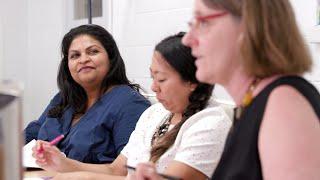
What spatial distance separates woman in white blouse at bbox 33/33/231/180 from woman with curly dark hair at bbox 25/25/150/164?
230 millimetres

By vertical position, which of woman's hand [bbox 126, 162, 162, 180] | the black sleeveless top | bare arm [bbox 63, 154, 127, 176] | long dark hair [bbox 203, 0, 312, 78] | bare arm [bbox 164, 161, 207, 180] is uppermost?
long dark hair [bbox 203, 0, 312, 78]

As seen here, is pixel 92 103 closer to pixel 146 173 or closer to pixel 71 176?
pixel 71 176

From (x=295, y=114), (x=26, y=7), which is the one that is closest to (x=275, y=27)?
(x=295, y=114)

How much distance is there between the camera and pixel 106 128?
1962 mm

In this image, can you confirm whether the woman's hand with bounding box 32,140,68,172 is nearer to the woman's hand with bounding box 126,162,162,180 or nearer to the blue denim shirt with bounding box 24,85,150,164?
the blue denim shirt with bounding box 24,85,150,164

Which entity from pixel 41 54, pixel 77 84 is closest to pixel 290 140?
pixel 77 84

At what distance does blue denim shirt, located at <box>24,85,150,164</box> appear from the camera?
6.35 ft

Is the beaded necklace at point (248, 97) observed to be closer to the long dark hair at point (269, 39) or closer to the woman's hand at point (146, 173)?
the long dark hair at point (269, 39)

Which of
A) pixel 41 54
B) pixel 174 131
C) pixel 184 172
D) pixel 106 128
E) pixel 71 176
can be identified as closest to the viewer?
pixel 184 172

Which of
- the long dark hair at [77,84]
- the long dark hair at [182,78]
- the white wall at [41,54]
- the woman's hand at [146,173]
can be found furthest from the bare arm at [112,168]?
the white wall at [41,54]

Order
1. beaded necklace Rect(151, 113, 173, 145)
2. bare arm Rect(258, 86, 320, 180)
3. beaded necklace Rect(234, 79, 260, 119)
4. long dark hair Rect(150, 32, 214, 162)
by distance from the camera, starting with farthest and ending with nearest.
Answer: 1. beaded necklace Rect(151, 113, 173, 145)
2. long dark hair Rect(150, 32, 214, 162)
3. beaded necklace Rect(234, 79, 260, 119)
4. bare arm Rect(258, 86, 320, 180)

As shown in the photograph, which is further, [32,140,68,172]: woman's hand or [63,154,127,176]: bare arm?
[63,154,127,176]: bare arm

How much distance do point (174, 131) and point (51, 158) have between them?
1.69 ft

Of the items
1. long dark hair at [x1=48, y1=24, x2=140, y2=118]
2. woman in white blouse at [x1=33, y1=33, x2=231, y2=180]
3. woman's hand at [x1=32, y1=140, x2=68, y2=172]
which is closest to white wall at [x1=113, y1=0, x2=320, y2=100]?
long dark hair at [x1=48, y1=24, x2=140, y2=118]
